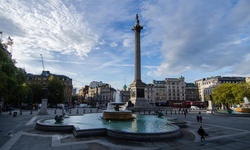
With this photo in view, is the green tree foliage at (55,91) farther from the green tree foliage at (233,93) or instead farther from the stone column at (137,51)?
the green tree foliage at (233,93)

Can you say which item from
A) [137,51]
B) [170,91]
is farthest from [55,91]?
[170,91]

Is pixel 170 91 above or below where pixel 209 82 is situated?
below

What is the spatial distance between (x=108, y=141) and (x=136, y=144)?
230 centimetres

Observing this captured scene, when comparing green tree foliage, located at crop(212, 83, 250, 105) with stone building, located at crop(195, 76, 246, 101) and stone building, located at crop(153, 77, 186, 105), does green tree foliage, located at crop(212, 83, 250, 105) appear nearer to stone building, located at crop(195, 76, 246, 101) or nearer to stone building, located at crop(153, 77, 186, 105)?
stone building, located at crop(153, 77, 186, 105)

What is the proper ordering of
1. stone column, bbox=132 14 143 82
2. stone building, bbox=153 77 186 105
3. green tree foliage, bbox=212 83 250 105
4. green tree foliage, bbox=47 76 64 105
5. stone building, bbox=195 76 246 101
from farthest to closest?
1. stone building, bbox=153 77 186 105
2. stone building, bbox=195 76 246 101
3. green tree foliage, bbox=47 76 64 105
4. green tree foliage, bbox=212 83 250 105
5. stone column, bbox=132 14 143 82

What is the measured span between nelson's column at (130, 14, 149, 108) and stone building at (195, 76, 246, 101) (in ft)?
311

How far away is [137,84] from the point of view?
173 feet

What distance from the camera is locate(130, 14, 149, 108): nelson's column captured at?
51594 millimetres

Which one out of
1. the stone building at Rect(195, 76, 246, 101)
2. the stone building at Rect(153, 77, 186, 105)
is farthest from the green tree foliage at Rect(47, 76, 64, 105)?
the stone building at Rect(195, 76, 246, 101)

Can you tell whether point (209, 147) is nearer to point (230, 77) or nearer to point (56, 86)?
point (56, 86)

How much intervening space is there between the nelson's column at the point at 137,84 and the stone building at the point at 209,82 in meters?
94.7

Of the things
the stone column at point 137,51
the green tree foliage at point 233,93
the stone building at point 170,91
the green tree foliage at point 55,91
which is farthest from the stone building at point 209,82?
the green tree foliage at point 55,91

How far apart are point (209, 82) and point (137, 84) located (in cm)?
10387

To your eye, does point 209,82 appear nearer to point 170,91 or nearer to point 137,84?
point 170,91
